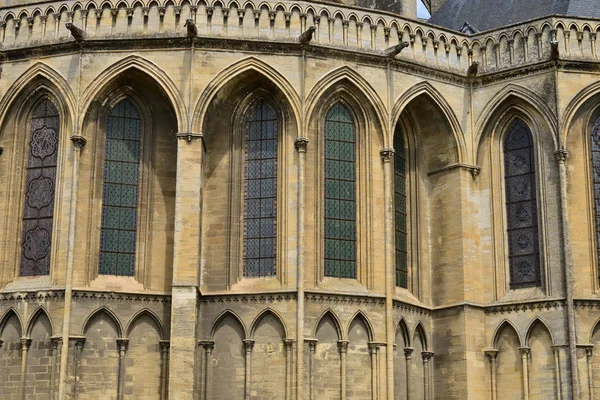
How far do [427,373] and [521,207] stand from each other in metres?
4.05

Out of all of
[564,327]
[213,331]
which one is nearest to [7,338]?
Answer: [213,331]

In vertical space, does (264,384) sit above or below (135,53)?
below

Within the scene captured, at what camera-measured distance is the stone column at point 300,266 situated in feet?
66.9

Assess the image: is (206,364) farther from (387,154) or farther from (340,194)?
(387,154)

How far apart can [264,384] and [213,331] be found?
1.44 m

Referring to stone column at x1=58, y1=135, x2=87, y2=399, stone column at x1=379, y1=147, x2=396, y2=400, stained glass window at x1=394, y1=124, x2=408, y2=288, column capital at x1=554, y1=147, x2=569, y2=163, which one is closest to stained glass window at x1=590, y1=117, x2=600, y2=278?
column capital at x1=554, y1=147, x2=569, y2=163

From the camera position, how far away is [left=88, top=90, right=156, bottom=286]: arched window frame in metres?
21.4

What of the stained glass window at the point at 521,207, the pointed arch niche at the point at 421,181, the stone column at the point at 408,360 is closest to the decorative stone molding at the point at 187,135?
the pointed arch niche at the point at 421,181

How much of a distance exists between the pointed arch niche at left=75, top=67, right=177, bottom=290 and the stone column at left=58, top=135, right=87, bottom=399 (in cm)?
22

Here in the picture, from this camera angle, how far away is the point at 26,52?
72.9 ft

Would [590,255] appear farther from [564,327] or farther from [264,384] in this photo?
[264,384]

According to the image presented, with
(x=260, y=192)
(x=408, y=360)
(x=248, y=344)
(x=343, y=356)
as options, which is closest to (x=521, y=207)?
(x=408, y=360)

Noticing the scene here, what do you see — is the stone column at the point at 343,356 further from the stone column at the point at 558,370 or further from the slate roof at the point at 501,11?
the slate roof at the point at 501,11

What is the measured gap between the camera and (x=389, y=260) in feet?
70.9
